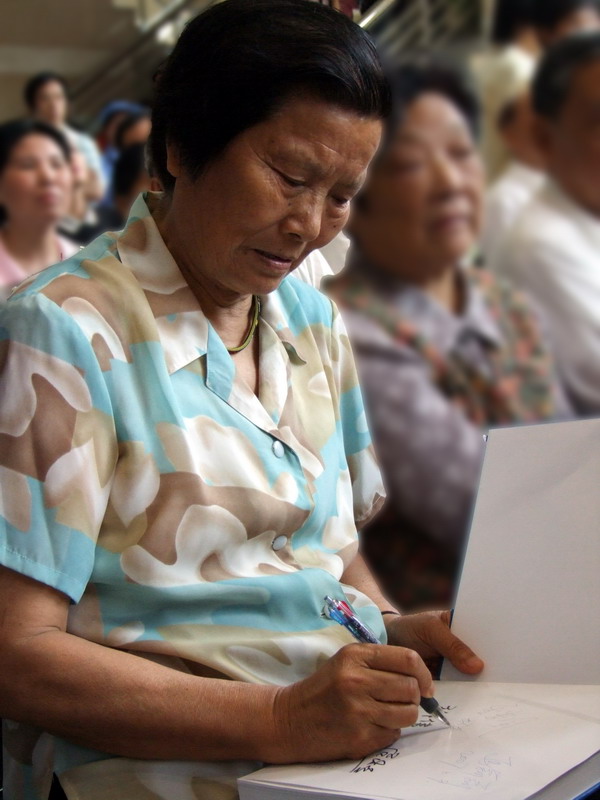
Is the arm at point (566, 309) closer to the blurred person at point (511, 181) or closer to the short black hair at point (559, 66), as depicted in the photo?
the blurred person at point (511, 181)

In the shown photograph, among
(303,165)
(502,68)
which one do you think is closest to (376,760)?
(303,165)

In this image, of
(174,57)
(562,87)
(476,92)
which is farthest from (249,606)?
(562,87)

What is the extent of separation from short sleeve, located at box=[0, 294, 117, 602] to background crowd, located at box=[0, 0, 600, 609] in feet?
1.47

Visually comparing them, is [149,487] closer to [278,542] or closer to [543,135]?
[278,542]

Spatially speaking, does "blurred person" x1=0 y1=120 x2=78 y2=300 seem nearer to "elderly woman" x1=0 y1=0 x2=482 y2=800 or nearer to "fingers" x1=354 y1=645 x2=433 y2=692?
"elderly woman" x1=0 y1=0 x2=482 y2=800

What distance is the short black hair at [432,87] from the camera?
1230 millimetres

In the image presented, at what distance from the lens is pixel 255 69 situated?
0.88 m

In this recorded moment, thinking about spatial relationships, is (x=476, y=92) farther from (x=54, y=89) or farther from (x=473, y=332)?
(x=54, y=89)

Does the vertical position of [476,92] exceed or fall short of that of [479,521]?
it exceeds it

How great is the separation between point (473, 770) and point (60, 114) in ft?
8.61

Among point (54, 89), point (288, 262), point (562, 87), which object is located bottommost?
point (288, 262)

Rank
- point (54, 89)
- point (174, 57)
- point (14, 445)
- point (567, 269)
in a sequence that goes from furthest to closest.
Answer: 1. point (54, 89)
2. point (567, 269)
3. point (174, 57)
4. point (14, 445)

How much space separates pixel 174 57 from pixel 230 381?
0.97ft

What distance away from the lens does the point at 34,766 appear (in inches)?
36.1
